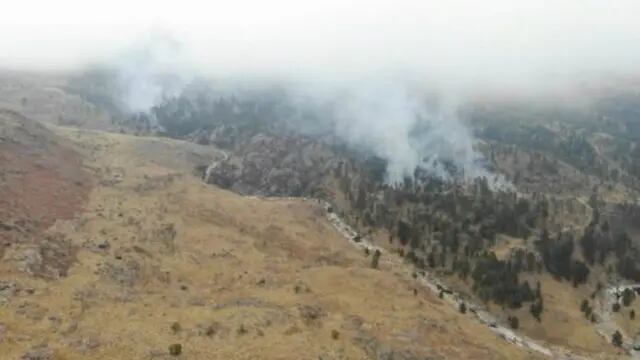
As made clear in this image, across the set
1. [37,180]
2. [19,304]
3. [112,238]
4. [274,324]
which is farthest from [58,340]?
[37,180]

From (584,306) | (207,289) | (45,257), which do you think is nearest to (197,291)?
(207,289)

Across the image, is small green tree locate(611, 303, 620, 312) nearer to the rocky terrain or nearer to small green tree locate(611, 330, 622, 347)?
the rocky terrain

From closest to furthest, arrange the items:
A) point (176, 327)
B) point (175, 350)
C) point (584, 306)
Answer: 1. point (175, 350)
2. point (176, 327)
3. point (584, 306)

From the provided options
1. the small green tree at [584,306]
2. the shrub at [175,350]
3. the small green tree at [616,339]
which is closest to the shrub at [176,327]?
the shrub at [175,350]

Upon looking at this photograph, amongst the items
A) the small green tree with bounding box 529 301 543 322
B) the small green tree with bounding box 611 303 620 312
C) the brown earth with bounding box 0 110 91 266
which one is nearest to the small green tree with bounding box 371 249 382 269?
the small green tree with bounding box 529 301 543 322

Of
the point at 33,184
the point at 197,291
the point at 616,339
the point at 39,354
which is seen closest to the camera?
the point at 39,354

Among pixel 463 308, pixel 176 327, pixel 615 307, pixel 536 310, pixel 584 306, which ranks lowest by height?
pixel 536 310

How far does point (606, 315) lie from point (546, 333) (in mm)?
23426

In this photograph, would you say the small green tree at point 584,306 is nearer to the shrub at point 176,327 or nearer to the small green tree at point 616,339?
the small green tree at point 616,339

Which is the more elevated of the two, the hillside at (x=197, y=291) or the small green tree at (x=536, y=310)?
the hillside at (x=197, y=291)

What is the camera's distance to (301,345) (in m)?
102

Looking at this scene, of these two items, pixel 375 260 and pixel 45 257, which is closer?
pixel 45 257

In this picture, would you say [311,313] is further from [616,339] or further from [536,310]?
[536,310]

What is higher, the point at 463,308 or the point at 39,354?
the point at 39,354
